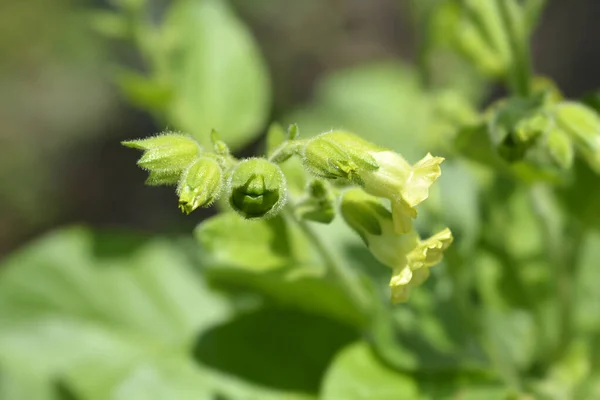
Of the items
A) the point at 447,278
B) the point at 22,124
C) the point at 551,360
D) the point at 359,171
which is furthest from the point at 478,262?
the point at 22,124

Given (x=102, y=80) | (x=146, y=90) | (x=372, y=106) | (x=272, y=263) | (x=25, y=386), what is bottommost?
(x=272, y=263)

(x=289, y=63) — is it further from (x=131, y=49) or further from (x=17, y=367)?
(x=17, y=367)

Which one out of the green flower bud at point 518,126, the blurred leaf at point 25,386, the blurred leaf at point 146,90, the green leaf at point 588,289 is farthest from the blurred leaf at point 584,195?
the blurred leaf at point 25,386

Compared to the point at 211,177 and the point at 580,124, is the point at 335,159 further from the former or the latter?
the point at 580,124

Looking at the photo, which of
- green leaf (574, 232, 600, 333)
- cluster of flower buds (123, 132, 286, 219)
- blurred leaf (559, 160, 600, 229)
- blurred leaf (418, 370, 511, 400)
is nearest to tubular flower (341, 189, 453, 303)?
cluster of flower buds (123, 132, 286, 219)

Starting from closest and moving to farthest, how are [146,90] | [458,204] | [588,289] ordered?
1. [458,204]
2. [588,289]
3. [146,90]

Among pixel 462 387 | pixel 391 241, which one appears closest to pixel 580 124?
pixel 391 241

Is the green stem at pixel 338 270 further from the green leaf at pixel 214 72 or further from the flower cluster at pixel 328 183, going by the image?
the green leaf at pixel 214 72
